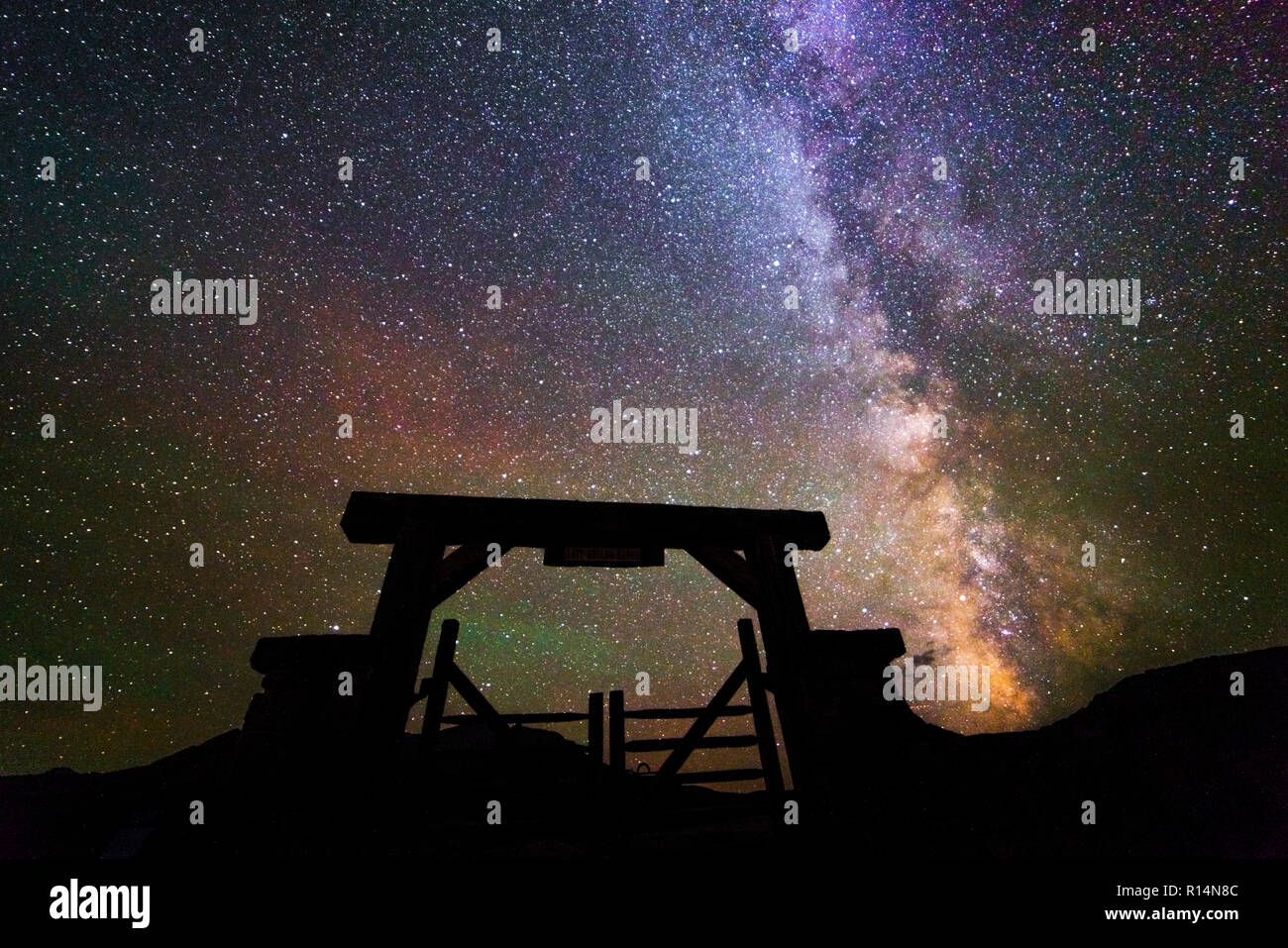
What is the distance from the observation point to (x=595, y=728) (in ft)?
19.4

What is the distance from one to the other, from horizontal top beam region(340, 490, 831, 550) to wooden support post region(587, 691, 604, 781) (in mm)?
1532

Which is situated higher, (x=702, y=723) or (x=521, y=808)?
(x=702, y=723)

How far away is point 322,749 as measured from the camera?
13.0 feet

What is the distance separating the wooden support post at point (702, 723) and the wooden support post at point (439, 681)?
2.07 meters

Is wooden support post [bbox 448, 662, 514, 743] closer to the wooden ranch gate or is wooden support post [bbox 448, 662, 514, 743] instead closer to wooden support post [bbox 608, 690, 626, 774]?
the wooden ranch gate

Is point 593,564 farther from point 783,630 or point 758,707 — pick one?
point 758,707

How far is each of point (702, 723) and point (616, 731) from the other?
2.93 feet

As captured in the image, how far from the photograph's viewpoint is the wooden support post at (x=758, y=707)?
20.2ft

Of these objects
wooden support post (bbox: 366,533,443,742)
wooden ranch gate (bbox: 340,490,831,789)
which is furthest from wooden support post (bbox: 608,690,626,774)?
wooden support post (bbox: 366,533,443,742)

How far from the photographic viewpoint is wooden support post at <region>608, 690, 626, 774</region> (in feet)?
19.1

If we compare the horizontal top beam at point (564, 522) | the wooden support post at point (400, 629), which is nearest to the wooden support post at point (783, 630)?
the horizontal top beam at point (564, 522)

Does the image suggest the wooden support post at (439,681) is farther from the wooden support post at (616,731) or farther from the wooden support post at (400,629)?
the wooden support post at (616,731)

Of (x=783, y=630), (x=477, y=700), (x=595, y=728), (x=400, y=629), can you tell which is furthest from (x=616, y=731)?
(x=400, y=629)
